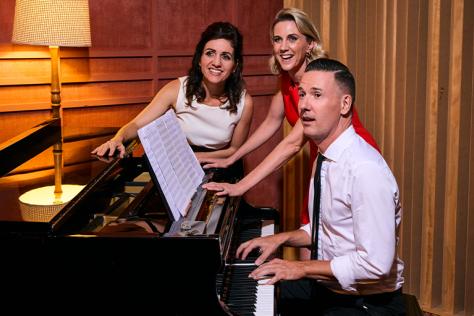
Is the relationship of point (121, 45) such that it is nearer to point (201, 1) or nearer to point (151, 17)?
point (151, 17)

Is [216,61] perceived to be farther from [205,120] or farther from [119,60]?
[119,60]

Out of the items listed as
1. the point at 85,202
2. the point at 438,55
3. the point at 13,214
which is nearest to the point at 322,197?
the point at 85,202

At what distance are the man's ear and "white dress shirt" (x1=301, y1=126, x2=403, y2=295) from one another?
2.4 inches

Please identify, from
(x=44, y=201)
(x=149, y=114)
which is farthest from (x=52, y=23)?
(x=44, y=201)

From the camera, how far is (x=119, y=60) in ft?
12.2

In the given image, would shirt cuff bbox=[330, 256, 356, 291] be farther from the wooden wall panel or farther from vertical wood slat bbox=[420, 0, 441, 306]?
vertical wood slat bbox=[420, 0, 441, 306]

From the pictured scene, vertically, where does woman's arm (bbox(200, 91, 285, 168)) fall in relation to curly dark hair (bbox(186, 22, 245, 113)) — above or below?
below

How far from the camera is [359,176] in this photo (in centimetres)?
186

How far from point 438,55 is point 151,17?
5.15 ft

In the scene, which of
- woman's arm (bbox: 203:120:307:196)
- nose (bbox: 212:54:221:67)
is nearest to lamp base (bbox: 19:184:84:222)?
woman's arm (bbox: 203:120:307:196)

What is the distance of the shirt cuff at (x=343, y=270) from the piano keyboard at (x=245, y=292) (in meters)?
0.18

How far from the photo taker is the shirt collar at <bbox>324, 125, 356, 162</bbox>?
1975 millimetres

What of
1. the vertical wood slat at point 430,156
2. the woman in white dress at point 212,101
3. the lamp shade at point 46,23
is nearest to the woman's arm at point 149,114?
the woman in white dress at point 212,101

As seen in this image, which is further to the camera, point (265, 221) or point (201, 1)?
point (201, 1)
